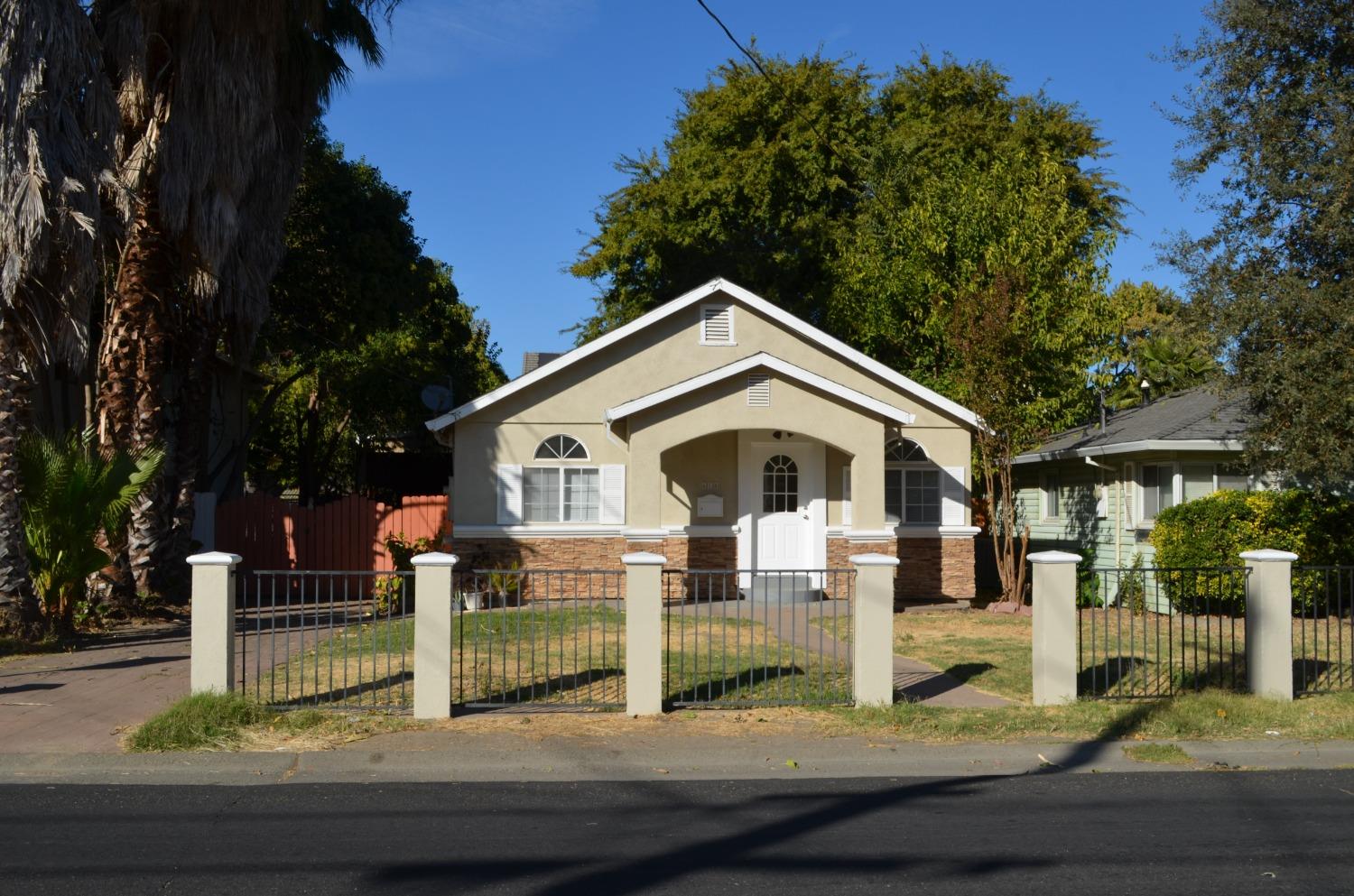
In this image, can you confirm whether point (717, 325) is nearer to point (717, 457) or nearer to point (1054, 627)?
point (717, 457)

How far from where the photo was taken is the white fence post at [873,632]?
33.8ft

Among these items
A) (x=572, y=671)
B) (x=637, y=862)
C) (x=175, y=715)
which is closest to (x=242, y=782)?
(x=175, y=715)

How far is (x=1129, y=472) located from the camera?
70.1ft

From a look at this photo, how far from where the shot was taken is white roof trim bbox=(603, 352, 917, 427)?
62.3 ft

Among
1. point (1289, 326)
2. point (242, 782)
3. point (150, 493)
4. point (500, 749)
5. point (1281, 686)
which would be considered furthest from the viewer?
point (150, 493)

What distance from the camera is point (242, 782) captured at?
8336mm

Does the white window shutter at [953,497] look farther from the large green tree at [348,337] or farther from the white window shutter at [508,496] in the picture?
the large green tree at [348,337]

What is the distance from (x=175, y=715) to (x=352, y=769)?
1.75m

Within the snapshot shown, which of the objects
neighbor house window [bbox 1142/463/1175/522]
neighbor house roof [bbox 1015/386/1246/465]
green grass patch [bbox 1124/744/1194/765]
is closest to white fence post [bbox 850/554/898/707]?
green grass patch [bbox 1124/744/1194/765]

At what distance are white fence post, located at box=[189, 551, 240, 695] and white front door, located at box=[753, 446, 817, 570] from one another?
37.8 ft

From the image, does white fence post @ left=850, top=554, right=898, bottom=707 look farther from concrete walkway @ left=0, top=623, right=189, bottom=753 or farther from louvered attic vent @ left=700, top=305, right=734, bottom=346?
louvered attic vent @ left=700, top=305, right=734, bottom=346

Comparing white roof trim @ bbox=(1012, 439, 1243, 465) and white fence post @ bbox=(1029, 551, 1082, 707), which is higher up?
white roof trim @ bbox=(1012, 439, 1243, 465)

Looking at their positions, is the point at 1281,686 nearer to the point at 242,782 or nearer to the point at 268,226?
the point at 242,782

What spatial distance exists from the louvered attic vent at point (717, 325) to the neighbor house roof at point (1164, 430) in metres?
6.64
